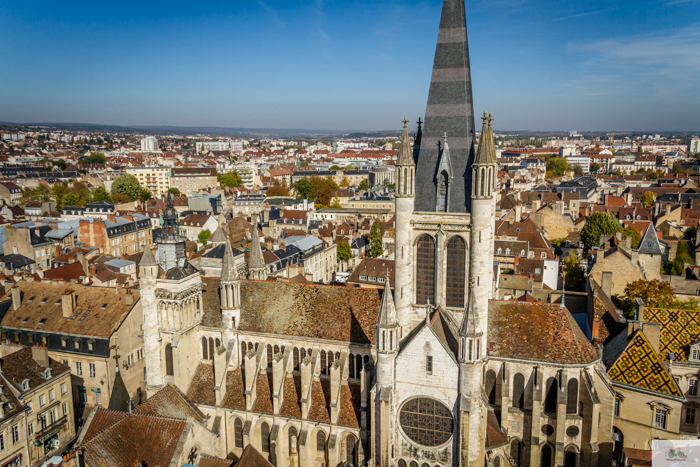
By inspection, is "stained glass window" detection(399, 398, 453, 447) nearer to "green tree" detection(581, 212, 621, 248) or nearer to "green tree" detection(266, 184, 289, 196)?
"green tree" detection(581, 212, 621, 248)

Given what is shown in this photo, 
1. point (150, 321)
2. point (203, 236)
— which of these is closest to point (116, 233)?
point (203, 236)

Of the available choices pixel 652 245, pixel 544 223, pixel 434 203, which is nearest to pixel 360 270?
pixel 652 245

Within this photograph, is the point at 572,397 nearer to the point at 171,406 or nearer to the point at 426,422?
the point at 426,422

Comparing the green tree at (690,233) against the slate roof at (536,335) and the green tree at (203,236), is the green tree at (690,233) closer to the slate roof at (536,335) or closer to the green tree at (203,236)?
the slate roof at (536,335)

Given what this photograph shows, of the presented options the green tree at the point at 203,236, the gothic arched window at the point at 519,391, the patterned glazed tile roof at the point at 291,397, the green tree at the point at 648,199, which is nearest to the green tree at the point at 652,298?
the gothic arched window at the point at 519,391

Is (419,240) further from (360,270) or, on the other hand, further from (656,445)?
(360,270)

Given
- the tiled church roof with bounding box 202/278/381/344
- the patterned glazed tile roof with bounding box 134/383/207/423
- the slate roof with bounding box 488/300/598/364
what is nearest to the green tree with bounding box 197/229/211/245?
the tiled church roof with bounding box 202/278/381/344
